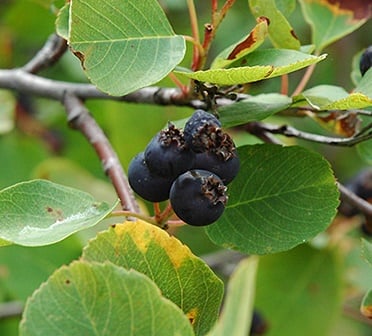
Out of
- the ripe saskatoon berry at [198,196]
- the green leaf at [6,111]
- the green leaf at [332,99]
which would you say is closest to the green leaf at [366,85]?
the green leaf at [332,99]

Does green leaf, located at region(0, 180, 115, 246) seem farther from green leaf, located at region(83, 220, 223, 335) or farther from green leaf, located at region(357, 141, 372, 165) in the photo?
green leaf, located at region(357, 141, 372, 165)

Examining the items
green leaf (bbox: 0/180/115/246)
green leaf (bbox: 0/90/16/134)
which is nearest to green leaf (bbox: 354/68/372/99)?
green leaf (bbox: 0/180/115/246)

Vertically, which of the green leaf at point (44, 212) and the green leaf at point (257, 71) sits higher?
the green leaf at point (257, 71)

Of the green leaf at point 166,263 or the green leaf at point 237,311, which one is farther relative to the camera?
the green leaf at point 166,263

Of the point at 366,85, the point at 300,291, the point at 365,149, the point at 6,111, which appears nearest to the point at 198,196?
the point at 366,85

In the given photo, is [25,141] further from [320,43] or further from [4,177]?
[320,43]

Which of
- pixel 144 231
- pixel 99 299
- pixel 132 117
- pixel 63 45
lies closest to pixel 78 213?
pixel 144 231

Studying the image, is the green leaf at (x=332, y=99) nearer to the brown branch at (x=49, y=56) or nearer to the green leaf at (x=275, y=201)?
the green leaf at (x=275, y=201)
